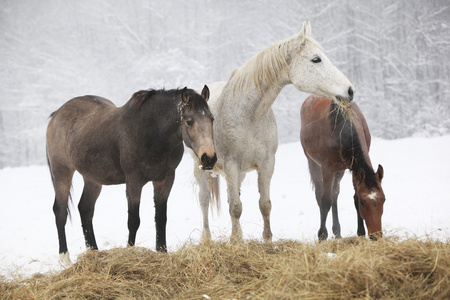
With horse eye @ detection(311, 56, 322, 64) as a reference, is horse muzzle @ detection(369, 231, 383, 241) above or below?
below

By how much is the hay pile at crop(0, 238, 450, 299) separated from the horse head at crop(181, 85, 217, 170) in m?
0.84

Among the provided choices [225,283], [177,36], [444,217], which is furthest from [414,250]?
[177,36]

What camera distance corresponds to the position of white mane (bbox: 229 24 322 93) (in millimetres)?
3898

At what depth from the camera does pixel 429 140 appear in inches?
603

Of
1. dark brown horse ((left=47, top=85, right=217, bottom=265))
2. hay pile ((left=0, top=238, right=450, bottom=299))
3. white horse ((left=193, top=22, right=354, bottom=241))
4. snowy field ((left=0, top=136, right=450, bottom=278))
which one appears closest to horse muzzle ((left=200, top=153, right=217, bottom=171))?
dark brown horse ((left=47, top=85, right=217, bottom=265))

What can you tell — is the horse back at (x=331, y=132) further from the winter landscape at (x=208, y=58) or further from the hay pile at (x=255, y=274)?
the winter landscape at (x=208, y=58)

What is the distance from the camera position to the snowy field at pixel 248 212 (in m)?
4.96

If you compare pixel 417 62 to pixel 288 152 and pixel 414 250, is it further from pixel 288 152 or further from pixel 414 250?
pixel 414 250

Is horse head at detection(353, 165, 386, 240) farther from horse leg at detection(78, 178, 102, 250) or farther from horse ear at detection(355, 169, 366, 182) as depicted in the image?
horse leg at detection(78, 178, 102, 250)

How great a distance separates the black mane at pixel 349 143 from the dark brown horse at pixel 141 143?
161 centimetres

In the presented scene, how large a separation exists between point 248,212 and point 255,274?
15.9 feet

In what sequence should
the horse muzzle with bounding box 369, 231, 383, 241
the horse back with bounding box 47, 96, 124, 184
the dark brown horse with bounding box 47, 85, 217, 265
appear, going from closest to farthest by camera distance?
the horse muzzle with bounding box 369, 231, 383, 241 < the dark brown horse with bounding box 47, 85, 217, 265 < the horse back with bounding box 47, 96, 124, 184

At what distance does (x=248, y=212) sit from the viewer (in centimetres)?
766

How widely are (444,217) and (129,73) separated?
60.3ft
